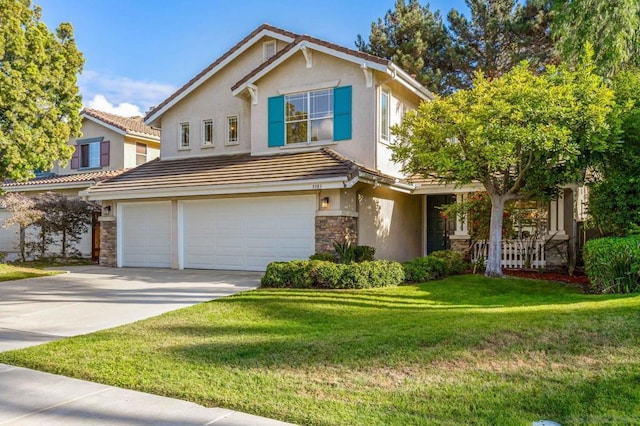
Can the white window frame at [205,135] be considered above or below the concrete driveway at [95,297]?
above

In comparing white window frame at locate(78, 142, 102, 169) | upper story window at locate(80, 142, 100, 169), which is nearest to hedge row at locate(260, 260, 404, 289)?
white window frame at locate(78, 142, 102, 169)

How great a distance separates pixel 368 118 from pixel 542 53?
577 inches

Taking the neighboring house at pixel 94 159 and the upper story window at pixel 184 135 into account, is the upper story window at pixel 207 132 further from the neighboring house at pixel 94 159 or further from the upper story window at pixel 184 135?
the neighboring house at pixel 94 159

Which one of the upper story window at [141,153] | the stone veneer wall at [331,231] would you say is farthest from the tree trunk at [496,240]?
the upper story window at [141,153]

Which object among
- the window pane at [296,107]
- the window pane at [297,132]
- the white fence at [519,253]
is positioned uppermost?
the window pane at [296,107]

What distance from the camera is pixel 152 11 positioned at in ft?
51.3

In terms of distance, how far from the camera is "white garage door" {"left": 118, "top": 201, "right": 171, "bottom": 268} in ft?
53.9

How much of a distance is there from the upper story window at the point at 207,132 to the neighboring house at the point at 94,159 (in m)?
5.75

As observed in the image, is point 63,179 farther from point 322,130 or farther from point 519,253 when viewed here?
point 519,253

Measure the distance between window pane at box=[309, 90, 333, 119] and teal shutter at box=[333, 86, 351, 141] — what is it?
0.64 ft

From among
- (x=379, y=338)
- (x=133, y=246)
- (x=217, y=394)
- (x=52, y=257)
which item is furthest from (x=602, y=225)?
(x=52, y=257)

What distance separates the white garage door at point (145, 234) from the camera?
647 inches

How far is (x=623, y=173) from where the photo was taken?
36.6ft

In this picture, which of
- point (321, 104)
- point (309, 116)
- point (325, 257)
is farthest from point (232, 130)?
point (325, 257)
